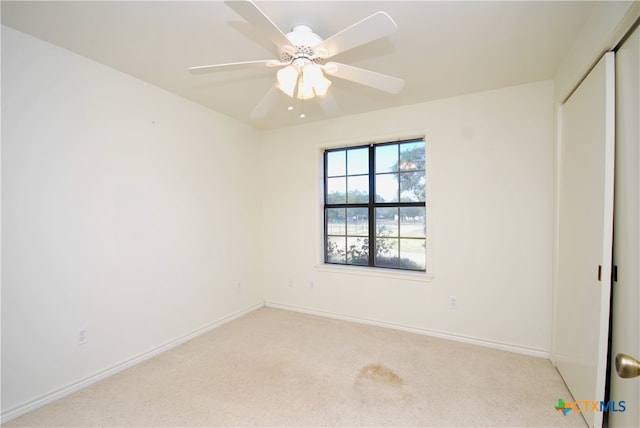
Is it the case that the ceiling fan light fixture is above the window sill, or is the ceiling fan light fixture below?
above

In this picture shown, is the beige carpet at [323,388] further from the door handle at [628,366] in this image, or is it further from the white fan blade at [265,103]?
the white fan blade at [265,103]

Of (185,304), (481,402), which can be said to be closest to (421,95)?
(481,402)

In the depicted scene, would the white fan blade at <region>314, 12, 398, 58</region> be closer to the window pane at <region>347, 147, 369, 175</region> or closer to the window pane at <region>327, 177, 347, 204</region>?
the window pane at <region>347, 147, 369, 175</region>

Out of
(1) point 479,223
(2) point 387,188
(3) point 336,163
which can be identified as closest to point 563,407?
(1) point 479,223

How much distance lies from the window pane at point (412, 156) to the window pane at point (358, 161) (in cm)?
42

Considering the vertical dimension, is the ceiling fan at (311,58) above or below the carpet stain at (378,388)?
above

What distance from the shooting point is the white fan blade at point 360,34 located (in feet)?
3.81

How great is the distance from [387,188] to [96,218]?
2.77 m

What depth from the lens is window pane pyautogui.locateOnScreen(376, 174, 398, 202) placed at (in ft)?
10.6

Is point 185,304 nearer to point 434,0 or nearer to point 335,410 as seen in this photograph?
point 335,410

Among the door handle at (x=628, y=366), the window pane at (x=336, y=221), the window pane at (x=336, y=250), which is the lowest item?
the window pane at (x=336, y=250)

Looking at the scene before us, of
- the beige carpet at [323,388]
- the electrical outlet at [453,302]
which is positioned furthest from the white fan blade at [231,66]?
the electrical outlet at [453,302]

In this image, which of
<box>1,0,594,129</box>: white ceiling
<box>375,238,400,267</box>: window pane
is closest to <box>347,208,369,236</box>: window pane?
<box>375,238,400,267</box>: window pane

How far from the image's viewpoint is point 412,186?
313 cm
